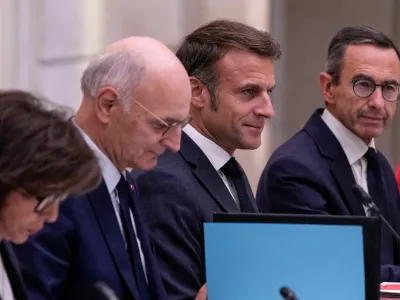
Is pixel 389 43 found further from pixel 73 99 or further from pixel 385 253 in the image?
pixel 73 99

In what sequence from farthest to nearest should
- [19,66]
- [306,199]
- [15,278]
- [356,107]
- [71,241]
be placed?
[19,66], [356,107], [306,199], [71,241], [15,278]

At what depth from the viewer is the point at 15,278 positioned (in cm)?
257

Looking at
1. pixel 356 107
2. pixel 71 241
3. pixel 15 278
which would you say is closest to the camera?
pixel 15 278

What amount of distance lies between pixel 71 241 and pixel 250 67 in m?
1.02

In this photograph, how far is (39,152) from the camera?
2246 mm

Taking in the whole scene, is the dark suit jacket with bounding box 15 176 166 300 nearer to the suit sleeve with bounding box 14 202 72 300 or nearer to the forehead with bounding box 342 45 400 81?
the suit sleeve with bounding box 14 202 72 300

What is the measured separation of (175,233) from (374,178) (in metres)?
1.24

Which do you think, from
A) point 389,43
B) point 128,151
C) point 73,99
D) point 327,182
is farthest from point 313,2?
point 128,151

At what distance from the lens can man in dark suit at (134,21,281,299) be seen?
3.32m

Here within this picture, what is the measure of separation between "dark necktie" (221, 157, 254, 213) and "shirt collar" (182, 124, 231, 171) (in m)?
0.03

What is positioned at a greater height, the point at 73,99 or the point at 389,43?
the point at 389,43

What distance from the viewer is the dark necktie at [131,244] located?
2945 mm

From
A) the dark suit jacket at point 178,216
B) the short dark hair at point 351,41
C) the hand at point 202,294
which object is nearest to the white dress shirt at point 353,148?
the short dark hair at point 351,41

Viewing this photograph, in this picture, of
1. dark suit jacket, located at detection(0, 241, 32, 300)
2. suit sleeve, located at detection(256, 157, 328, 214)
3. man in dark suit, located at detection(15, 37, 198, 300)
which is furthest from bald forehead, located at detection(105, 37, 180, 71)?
suit sleeve, located at detection(256, 157, 328, 214)
